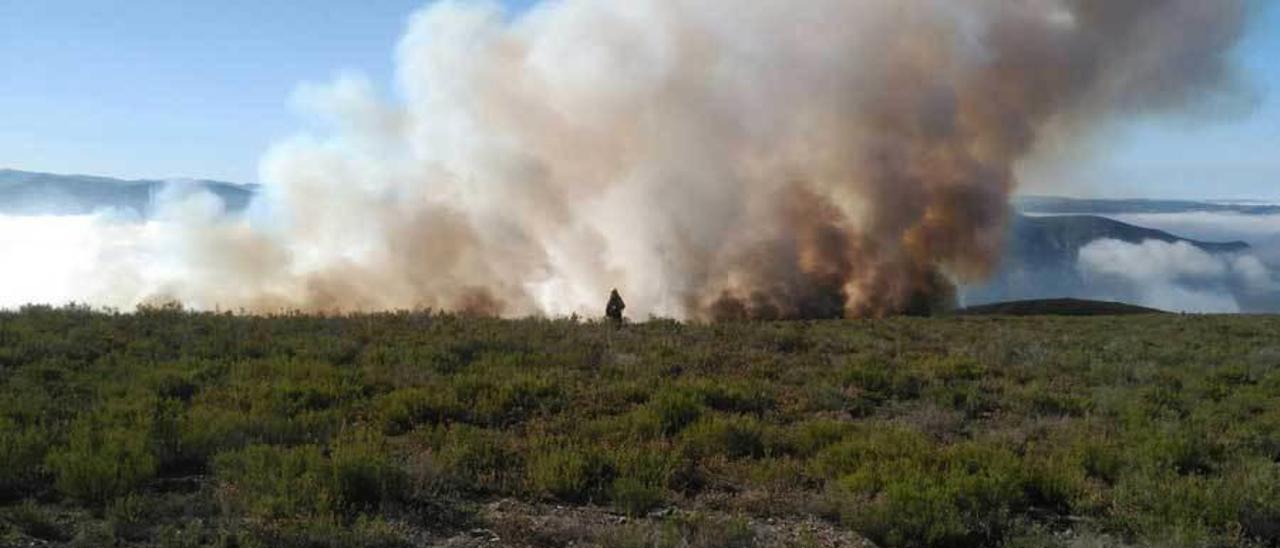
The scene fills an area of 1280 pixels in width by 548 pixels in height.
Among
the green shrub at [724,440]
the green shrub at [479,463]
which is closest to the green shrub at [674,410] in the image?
the green shrub at [724,440]

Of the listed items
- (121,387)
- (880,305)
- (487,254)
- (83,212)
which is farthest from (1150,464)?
(83,212)

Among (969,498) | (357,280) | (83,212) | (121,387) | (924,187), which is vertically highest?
(83,212)

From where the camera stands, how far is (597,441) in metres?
8.33

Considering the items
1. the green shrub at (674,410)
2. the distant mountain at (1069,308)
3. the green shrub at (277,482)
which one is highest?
the distant mountain at (1069,308)

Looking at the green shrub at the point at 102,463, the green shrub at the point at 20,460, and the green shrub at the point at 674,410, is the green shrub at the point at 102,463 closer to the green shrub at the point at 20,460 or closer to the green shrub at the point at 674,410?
the green shrub at the point at 20,460

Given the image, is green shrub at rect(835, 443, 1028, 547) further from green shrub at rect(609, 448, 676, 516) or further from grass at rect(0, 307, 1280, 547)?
green shrub at rect(609, 448, 676, 516)

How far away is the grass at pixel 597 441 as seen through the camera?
20.4 ft

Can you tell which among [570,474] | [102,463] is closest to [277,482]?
[102,463]

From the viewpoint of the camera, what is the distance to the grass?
245 inches

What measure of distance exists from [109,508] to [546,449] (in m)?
3.32

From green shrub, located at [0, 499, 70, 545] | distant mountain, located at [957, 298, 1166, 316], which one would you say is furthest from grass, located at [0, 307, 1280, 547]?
distant mountain, located at [957, 298, 1166, 316]

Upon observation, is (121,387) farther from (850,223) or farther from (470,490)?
(850,223)

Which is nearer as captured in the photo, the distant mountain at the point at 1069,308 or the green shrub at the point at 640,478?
the green shrub at the point at 640,478

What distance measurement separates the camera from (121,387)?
977 centimetres
